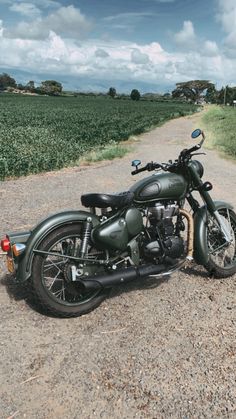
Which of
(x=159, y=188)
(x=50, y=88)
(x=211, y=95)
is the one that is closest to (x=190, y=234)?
(x=159, y=188)

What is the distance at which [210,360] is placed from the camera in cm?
344

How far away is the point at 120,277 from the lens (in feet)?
13.1

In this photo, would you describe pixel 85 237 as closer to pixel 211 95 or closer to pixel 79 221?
pixel 79 221

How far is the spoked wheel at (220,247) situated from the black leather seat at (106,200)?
121cm

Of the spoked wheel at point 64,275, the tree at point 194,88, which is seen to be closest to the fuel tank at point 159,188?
the spoked wheel at point 64,275

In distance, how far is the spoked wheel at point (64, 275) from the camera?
372 cm

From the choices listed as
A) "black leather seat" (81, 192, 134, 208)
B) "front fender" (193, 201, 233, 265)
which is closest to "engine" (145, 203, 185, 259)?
"front fender" (193, 201, 233, 265)

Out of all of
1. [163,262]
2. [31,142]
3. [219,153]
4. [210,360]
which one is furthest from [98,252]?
Answer: [219,153]

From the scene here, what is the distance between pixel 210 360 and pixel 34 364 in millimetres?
1375

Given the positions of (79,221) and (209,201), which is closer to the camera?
(79,221)

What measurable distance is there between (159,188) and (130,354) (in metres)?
1.50

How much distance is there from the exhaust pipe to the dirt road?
1.16 feet

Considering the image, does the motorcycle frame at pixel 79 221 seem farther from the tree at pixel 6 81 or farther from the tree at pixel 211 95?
the tree at pixel 211 95

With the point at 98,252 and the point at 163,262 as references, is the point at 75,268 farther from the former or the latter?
the point at 163,262
